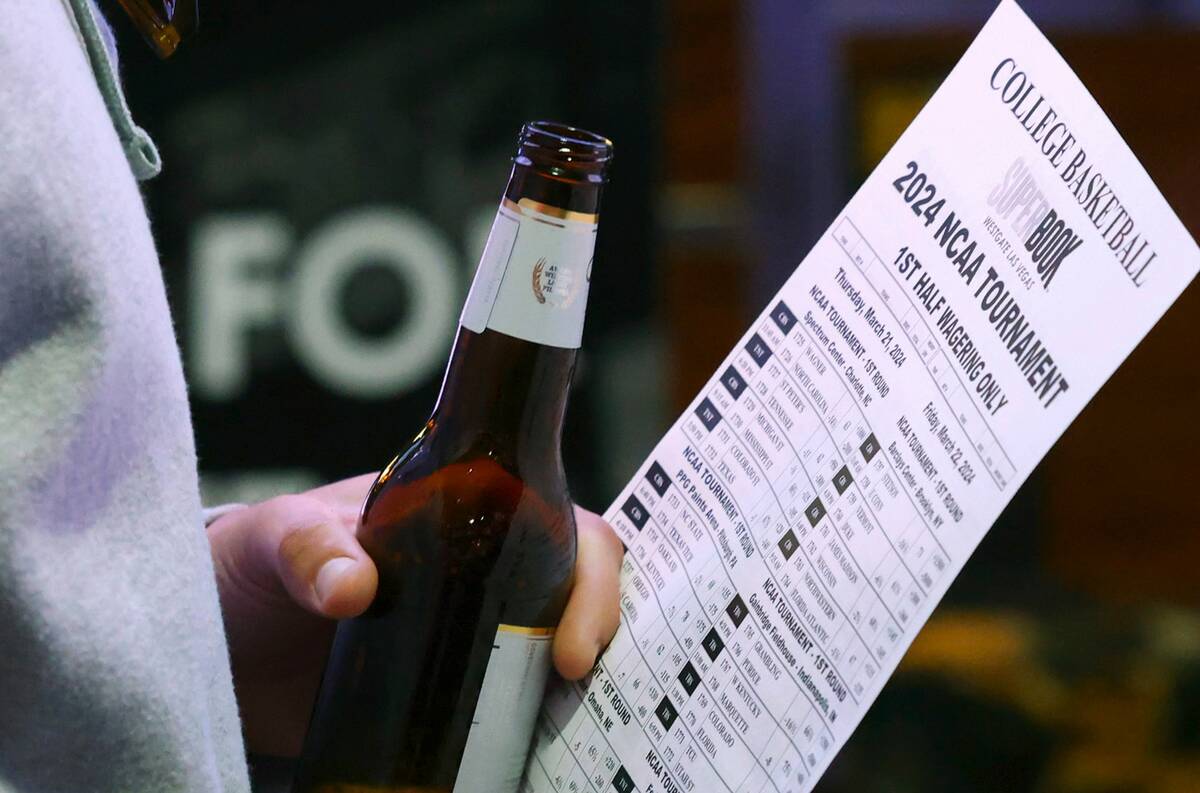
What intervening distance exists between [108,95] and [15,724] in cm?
20

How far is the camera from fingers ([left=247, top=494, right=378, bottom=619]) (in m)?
0.56

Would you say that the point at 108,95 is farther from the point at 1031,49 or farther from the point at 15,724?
the point at 1031,49

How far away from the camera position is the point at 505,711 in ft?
1.85

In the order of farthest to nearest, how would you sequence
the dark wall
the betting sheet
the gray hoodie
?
1. the dark wall
2. the betting sheet
3. the gray hoodie

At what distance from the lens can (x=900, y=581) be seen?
0.52m

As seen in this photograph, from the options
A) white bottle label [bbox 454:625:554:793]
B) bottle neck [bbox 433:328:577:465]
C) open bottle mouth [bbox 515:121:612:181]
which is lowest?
white bottle label [bbox 454:625:554:793]

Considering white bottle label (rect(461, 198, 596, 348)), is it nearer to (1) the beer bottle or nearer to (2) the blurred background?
(1) the beer bottle

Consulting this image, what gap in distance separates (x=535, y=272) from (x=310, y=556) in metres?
0.15

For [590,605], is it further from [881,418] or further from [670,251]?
[670,251]

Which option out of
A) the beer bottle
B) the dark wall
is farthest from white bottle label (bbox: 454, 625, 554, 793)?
the dark wall

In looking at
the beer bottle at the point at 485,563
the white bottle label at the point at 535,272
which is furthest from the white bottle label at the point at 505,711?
the white bottle label at the point at 535,272

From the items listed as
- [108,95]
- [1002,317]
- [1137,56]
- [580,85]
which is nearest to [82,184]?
[108,95]

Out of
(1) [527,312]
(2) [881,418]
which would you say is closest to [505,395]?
(1) [527,312]

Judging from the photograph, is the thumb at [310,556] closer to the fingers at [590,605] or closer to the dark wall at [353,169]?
the fingers at [590,605]
